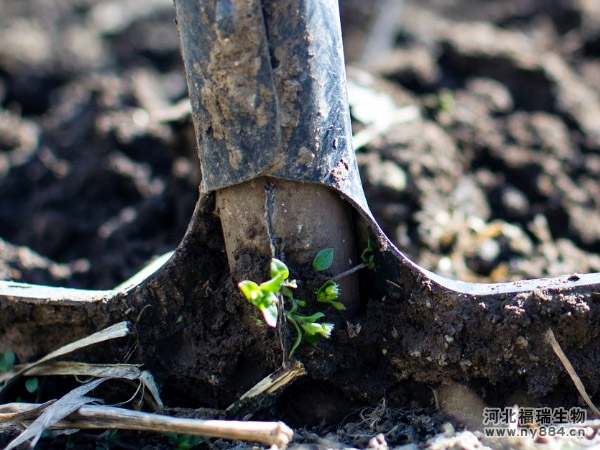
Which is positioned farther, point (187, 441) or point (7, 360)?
point (7, 360)

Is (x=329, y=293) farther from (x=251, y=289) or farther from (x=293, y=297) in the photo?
(x=251, y=289)

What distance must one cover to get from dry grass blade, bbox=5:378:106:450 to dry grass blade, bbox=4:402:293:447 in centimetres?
2

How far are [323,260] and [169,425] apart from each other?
0.42 m

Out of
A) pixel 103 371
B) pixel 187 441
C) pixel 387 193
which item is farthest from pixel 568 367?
pixel 387 193

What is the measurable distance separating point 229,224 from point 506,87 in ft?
6.91

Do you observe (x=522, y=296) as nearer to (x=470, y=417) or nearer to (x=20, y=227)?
(x=470, y=417)

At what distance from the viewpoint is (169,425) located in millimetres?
1401

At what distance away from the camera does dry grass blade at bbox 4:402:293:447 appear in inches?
52.2

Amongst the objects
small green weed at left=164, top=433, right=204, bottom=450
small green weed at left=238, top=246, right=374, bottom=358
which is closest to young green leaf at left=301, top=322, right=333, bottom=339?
small green weed at left=238, top=246, right=374, bottom=358

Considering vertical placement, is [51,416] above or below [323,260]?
below

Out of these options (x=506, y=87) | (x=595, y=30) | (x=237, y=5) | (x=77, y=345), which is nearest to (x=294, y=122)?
(x=237, y=5)

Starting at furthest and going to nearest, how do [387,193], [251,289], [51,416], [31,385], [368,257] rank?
1. [387,193]
2. [31,385]
3. [368,257]
4. [51,416]
5. [251,289]

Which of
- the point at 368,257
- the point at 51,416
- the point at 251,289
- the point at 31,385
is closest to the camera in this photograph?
the point at 251,289

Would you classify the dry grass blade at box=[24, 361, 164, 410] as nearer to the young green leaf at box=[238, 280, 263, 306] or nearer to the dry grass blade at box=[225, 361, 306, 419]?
the dry grass blade at box=[225, 361, 306, 419]
